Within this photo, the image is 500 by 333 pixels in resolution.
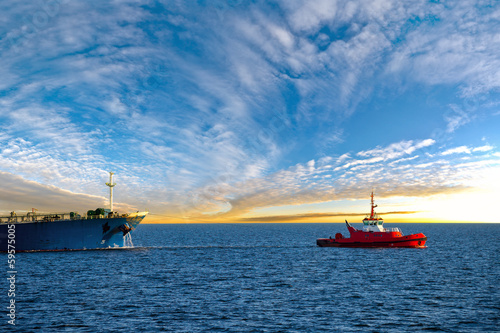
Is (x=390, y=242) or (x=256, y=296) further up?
(x=390, y=242)

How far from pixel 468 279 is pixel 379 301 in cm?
2187

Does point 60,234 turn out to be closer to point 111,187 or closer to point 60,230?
point 60,230

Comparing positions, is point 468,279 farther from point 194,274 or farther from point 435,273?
point 194,274

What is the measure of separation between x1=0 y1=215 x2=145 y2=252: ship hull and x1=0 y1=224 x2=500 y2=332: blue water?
45.1ft

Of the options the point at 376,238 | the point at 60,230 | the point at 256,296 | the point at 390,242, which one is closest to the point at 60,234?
the point at 60,230

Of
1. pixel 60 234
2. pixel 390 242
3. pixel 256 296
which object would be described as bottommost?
pixel 256 296

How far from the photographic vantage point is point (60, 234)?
3137 inches

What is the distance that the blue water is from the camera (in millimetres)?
29500

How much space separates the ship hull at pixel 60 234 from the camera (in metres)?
79.1

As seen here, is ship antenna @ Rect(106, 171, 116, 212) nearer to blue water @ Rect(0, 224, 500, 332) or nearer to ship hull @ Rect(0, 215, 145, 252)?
ship hull @ Rect(0, 215, 145, 252)

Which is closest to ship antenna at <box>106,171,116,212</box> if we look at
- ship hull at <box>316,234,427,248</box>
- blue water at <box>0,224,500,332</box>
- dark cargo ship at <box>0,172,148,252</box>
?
dark cargo ship at <box>0,172,148,252</box>

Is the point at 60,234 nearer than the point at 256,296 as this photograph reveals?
No

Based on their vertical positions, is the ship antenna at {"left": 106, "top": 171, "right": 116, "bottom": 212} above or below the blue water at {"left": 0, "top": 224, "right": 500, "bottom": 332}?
above

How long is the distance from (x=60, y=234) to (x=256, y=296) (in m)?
60.6
